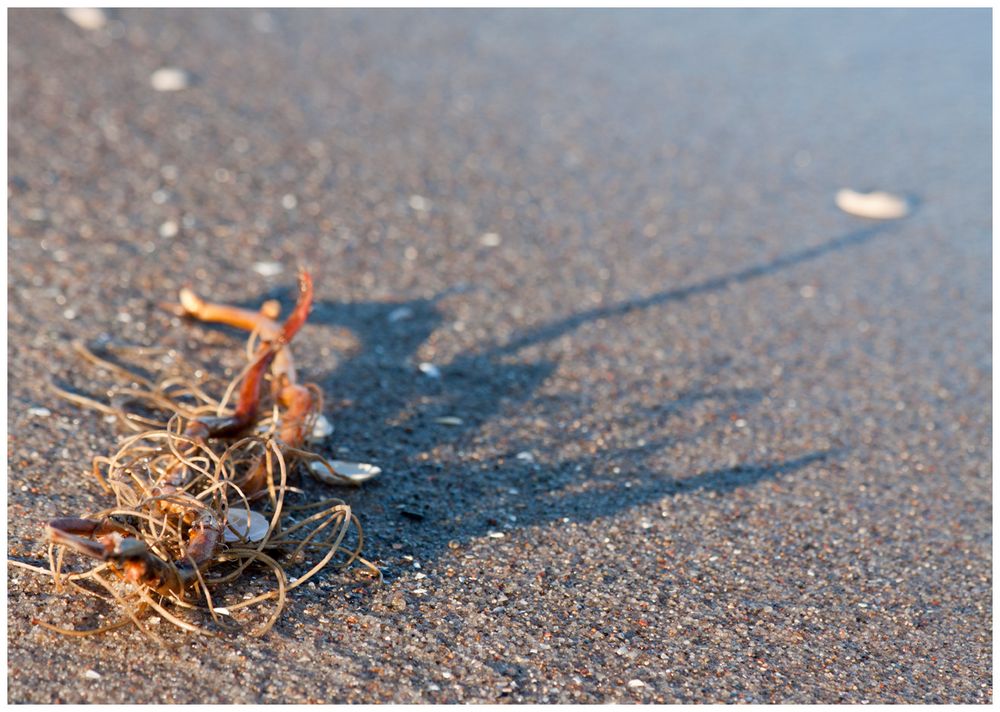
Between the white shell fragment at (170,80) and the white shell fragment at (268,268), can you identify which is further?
the white shell fragment at (170,80)

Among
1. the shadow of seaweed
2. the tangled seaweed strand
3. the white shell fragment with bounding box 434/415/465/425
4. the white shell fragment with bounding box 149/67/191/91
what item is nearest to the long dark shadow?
the shadow of seaweed

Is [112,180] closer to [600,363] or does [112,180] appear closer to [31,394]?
[31,394]

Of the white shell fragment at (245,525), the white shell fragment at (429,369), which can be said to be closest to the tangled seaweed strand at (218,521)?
the white shell fragment at (245,525)

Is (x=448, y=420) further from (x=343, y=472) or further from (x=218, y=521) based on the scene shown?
(x=218, y=521)

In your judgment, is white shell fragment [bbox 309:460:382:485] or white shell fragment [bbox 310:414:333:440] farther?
white shell fragment [bbox 310:414:333:440]

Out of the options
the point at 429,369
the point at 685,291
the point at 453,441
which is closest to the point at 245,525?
the point at 453,441

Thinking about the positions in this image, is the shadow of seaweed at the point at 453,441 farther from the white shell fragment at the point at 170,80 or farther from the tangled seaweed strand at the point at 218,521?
the white shell fragment at the point at 170,80

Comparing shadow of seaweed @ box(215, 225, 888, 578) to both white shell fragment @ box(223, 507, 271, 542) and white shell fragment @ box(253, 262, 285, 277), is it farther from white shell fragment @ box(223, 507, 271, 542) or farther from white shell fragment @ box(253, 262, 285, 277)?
white shell fragment @ box(223, 507, 271, 542)
